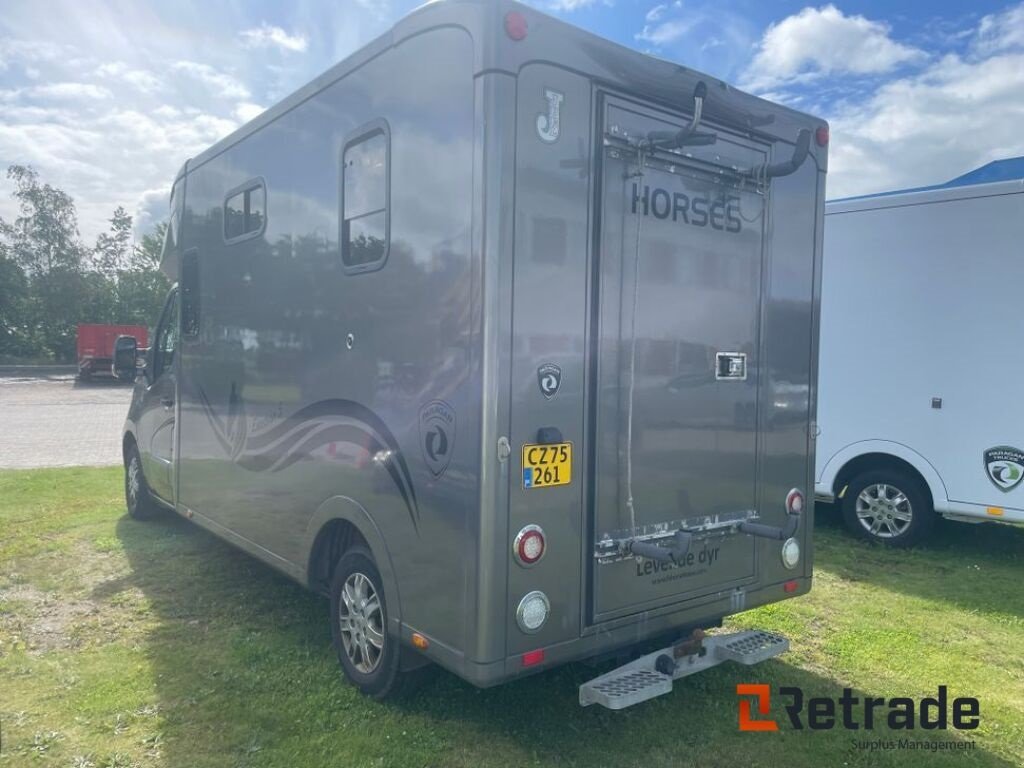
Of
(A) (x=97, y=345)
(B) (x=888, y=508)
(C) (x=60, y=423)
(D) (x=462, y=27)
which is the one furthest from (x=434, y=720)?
(A) (x=97, y=345)

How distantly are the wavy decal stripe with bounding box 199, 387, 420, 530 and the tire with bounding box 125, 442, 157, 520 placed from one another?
2.41m

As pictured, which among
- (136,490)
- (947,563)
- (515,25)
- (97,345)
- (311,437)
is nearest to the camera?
(515,25)

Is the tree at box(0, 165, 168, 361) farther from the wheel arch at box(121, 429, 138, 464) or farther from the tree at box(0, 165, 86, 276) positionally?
the wheel arch at box(121, 429, 138, 464)

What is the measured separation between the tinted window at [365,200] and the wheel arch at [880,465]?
17.5 ft

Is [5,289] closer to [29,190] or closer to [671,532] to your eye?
[29,190]

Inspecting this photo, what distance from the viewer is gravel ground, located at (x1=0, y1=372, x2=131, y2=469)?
1178 cm

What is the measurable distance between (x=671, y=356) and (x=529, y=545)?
1.12 meters

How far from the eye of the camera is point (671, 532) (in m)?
3.61

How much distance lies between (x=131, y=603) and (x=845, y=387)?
20.2 ft

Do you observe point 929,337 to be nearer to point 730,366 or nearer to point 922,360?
point 922,360

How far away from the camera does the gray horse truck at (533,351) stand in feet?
9.97

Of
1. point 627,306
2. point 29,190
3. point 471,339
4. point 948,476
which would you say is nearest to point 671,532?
point 627,306

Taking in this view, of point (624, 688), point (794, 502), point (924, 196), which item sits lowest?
point (624, 688)

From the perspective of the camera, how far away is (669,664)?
3525 mm
